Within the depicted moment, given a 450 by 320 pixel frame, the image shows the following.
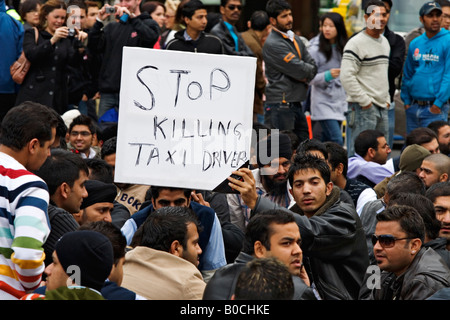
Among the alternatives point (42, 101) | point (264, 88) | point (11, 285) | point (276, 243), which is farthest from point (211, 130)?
point (264, 88)

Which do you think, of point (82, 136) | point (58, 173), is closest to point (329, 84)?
point (82, 136)

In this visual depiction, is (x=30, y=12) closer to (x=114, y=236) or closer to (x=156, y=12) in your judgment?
(x=156, y=12)

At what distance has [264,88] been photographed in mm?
11398

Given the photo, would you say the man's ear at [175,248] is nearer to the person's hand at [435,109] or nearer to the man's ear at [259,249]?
the man's ear at [259,249]

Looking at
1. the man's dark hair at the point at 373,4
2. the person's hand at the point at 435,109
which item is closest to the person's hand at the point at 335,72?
the man's dark hair at the point at 373,4

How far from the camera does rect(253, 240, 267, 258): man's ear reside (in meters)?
4.77

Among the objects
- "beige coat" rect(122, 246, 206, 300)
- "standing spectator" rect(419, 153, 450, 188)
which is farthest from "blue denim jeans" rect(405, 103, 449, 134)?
"beige coat" rect(122, 246, 206, 300)

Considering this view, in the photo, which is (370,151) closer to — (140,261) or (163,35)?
(163,35)

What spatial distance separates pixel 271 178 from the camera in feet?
23.0

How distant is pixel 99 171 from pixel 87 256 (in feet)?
9.71

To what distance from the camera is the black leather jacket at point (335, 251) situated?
17.5 feet

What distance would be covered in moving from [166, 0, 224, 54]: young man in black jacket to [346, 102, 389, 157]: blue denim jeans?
1876 mm

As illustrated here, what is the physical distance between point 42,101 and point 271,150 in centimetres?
361

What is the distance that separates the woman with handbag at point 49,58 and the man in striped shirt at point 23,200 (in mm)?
5183
